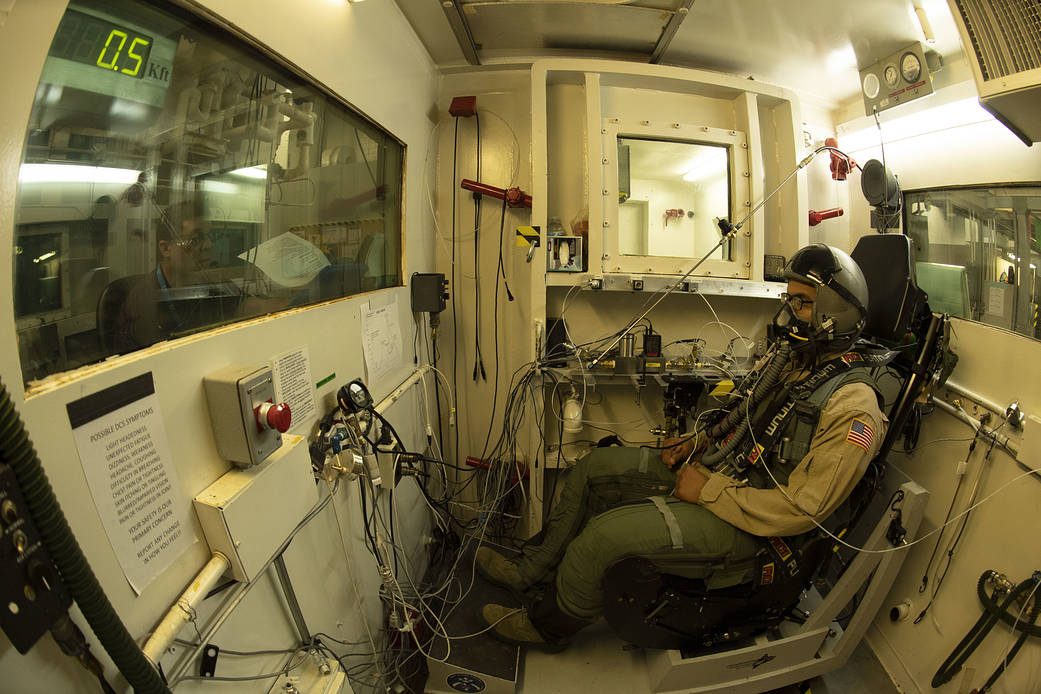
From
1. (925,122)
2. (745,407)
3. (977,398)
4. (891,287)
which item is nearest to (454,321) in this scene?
(745,407)

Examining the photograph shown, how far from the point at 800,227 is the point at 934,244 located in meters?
0.60

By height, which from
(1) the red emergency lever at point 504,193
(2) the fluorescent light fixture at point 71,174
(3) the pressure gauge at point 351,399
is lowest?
(3) the pressure gauge at point 351,399

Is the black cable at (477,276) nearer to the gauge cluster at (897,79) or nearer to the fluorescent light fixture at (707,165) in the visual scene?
the fluorescent light fixture at (707,165)

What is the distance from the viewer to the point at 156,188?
0.69 m

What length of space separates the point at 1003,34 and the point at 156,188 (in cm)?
221

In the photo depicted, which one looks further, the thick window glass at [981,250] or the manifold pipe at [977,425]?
the thick window glass at [981,250]

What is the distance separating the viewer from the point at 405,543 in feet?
5.97

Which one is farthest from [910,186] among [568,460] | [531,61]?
[568,460]

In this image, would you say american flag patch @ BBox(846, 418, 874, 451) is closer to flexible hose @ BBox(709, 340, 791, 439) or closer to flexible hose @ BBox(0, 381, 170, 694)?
flexible hose @ BBox(709, 340, 791, 439)

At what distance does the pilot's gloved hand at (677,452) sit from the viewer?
6.23 ft

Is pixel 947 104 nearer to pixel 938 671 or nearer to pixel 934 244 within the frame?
pixel 934 244

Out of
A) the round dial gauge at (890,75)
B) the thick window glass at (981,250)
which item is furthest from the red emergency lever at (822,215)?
the round dial gauge at (890,75)

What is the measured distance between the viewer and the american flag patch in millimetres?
1272

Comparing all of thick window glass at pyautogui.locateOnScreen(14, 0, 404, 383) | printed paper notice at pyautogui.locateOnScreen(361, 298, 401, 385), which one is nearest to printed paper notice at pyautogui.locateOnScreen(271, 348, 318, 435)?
thick window glass at pyautogui.locateOnScreen(14, 0, 404, 383)
